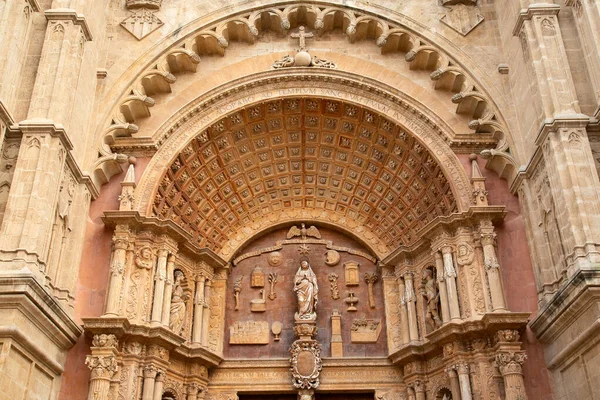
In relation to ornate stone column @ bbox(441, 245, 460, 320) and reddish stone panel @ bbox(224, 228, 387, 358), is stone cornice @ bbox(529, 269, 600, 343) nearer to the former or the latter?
ornate stone column @ bbox(441, 245, 460, 320)

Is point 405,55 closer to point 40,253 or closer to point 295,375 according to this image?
point 295,375

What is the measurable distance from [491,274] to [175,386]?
21.5 ft

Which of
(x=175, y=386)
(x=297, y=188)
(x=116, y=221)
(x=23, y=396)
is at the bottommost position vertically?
(x=23, y=396)

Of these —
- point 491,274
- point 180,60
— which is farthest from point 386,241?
point 180,60

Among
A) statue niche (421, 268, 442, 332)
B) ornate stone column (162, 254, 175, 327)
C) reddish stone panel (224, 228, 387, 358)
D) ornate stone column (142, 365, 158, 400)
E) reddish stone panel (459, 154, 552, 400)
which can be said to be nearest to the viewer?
reddish stone panel (459, 154, 552, 400)

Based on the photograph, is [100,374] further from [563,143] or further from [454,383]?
[563,143]

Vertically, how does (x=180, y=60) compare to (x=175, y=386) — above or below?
above

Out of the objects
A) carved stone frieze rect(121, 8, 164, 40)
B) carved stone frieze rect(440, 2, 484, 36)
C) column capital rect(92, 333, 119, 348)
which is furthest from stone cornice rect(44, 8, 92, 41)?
Answer: carved stone frieze rect(440, 2, 484, 36)

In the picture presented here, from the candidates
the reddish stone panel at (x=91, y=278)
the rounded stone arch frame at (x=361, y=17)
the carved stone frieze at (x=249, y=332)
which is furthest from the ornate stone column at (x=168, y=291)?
the rounded stone arch frame at (x=361, y=17)

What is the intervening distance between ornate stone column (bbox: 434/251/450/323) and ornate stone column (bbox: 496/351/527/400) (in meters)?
1.42

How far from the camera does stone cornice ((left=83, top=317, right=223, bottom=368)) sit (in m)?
Result: 11.4

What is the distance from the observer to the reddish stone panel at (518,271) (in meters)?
11.2

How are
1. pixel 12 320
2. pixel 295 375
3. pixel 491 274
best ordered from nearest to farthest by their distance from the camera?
1. pixel 12 320
2. pixel 491 274
3. pixel 295 375

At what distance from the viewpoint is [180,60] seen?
14.3m
